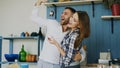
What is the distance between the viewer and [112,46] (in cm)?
356

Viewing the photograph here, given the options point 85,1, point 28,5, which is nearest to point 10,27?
point 28,5

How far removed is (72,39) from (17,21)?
2.18m

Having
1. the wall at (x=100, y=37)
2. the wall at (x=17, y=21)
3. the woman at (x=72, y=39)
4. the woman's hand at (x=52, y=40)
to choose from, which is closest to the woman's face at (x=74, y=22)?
the woman at (x=72, y=39)

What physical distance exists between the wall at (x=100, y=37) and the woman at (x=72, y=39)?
1.12m

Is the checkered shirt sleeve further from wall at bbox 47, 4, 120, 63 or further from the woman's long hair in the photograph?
wall at bbox 47, 4, 120, 63

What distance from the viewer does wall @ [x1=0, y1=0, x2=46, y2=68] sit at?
413 cm

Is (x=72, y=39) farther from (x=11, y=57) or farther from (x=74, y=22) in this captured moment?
(x=11, y=57)

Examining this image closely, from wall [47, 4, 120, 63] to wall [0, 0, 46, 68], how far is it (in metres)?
0.96

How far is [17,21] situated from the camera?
14.0 feet

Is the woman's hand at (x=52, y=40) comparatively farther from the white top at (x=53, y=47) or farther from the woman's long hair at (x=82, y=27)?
the woman's long hair at (x=82, y=27)

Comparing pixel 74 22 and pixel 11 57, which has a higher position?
pixel 74 22

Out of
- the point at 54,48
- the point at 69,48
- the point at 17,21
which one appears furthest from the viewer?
the point at 17,21

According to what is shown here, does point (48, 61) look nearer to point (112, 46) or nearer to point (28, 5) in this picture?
point (112, 46)

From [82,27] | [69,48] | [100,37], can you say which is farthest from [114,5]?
[69,48]
